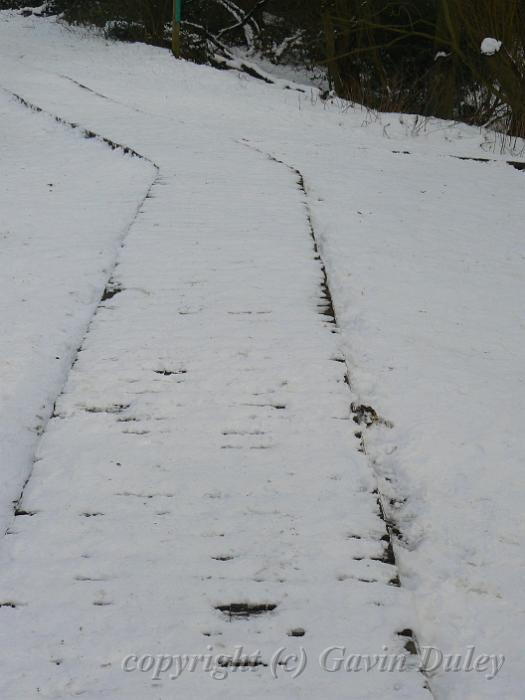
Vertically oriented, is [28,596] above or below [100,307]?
below

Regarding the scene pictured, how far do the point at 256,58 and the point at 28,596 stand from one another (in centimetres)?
1224

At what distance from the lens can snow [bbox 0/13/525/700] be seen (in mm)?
1621

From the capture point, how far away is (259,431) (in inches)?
90.1

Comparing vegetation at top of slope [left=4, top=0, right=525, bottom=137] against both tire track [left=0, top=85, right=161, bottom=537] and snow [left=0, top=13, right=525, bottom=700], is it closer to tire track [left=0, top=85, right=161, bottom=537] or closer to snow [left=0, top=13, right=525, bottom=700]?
snow [left=0, top=13, right=525, bottom=700]

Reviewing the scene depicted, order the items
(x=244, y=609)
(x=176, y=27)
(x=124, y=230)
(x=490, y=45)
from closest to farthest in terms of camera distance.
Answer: (x=244, y=609)
(x=124, y=230)
(x=490, y=45)
(x=176, y=27)

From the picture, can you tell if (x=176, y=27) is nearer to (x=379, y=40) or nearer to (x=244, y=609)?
(x=379, y=40)

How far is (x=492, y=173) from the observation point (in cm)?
555

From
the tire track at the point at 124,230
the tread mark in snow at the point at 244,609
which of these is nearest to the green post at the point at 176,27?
the tire track at the point at 124,230

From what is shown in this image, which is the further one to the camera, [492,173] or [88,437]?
[492,173]

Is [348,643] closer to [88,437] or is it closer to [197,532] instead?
[197,532]

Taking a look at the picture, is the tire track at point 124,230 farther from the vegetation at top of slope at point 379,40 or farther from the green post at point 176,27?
the vegetation at top of slope at point 379,40

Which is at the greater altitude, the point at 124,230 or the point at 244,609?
the point at 124,230

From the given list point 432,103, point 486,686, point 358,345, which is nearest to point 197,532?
point 486,686

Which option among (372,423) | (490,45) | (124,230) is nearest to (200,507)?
(372,423)
